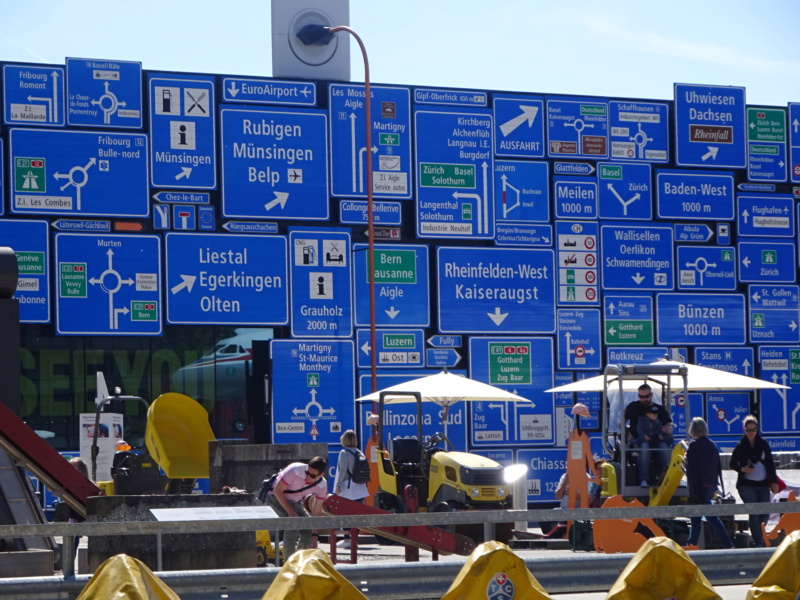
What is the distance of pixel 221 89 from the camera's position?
23.5 metres

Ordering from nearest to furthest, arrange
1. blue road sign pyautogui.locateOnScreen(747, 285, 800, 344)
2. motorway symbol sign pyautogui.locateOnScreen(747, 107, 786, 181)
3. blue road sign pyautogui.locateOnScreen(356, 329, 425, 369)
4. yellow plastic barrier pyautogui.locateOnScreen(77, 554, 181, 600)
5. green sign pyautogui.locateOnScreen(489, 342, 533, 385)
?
yellow plastic barrier pyautogui.locateOnScreen(77, 554, 181, 600) < blue road sign pyautogui.locateOnScreen(356, 329, 425, 369) < green sign pyautogui.locateOnScreen(489, 342, 533, 385) < blue road sign pyautogui.locateOnScreen(747, 285, 800, 344) < motorway symbol sign pyautogui.locateOnScreen(747, 107, 786, 181)

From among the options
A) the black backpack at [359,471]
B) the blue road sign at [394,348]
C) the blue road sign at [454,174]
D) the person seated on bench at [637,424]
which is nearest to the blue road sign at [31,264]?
the blue road sign at [394,348]

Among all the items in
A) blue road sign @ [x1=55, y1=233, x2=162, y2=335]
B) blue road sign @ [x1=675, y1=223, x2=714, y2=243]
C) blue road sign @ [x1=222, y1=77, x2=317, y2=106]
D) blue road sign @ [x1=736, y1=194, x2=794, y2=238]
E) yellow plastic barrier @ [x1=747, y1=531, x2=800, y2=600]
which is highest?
blue road sign @ [x1=222, y1=77, x2=317, y2=106]

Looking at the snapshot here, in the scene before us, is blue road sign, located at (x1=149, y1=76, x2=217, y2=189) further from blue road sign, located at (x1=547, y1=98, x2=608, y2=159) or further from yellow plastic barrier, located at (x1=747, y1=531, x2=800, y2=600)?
yellow plastic barrier, located at (x1=747, y1=531, x2=800, y2=600)

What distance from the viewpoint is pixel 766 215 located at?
26.8 metres

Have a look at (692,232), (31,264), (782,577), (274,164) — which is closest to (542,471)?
(692,232)

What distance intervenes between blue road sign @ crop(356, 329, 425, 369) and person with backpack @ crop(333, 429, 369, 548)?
5.58 m

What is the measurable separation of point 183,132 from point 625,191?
30.2 feet

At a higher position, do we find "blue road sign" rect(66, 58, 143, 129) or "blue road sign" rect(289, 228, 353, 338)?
"blue road sign" rect(66, 58, 143, 129)

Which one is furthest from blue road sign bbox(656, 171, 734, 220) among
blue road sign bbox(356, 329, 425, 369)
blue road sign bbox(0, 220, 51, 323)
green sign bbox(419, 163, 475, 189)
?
blue road sign bbox(0, 220, 51, 323)

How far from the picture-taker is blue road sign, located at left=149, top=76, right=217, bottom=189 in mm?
23000

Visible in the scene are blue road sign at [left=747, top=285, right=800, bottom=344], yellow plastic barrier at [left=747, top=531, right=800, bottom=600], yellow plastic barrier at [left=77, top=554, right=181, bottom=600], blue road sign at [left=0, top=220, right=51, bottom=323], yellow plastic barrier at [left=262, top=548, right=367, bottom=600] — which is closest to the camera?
yellow plastic barrier at [left=77, top=554, right=181, bottom=600]

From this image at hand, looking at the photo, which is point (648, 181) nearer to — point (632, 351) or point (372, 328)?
point (632, 351)

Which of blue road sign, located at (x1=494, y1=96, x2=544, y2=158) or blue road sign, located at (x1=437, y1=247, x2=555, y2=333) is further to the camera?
blue road sign, located at (x1=494, y1=96, x2=544, y2=158)
